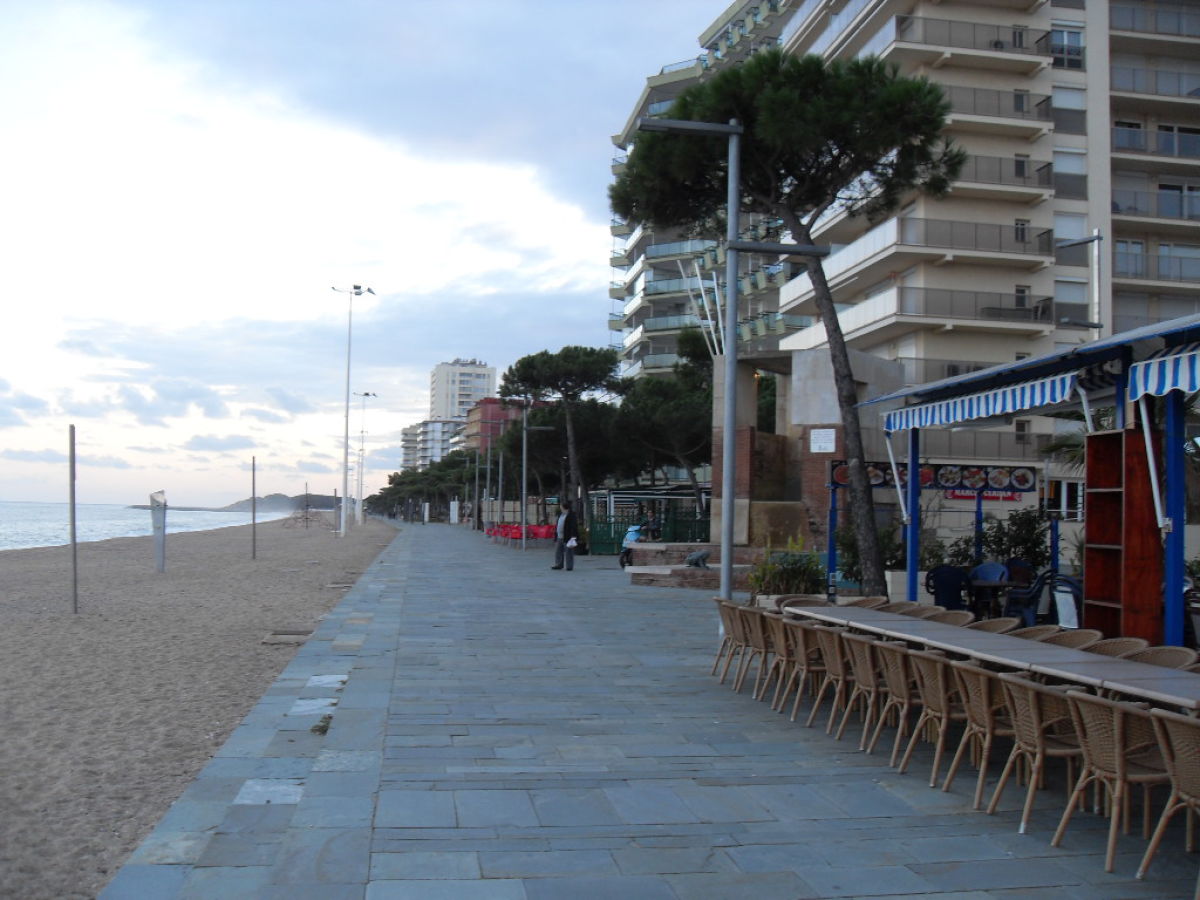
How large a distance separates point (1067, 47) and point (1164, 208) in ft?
22.2

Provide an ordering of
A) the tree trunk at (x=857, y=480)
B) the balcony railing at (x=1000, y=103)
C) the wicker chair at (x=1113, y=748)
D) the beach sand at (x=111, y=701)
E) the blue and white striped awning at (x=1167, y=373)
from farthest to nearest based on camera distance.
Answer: the balcony railing at (x=1000, y=103)
the tree trunk at (x=857, y=480)
the blue and white striped awning at (x=1167, y=373)
the beach sand at (x=111, y=701)
the wicker chair at (x=1113, y=748)

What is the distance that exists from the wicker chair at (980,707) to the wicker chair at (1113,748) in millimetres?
644

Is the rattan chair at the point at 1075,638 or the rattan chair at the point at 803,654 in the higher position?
the rattan chair at the point at 1075,638

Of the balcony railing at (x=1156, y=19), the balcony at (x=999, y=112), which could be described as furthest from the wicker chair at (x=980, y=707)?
the balcony railing at (x=1156, y=19)

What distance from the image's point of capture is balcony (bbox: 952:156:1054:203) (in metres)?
35.8

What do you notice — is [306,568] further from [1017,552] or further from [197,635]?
[1017,552]

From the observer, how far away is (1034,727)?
5.33 metres

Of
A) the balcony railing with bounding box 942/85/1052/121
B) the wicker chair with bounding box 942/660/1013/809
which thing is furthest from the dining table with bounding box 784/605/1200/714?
the balcony railing with bounding box 942/85/1052/121

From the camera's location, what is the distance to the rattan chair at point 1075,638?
704cm

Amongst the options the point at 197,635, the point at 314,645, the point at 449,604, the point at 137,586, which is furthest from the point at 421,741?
the point at 137,586

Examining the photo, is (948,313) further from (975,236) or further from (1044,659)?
(1044,659)

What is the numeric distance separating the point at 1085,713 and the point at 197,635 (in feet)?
37.1

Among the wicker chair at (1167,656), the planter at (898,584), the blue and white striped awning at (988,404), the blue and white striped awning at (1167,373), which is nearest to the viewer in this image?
the wicker chair at (1167,656)

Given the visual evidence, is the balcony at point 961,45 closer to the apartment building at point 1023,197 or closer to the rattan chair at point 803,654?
the apartment building at point 1023,197
